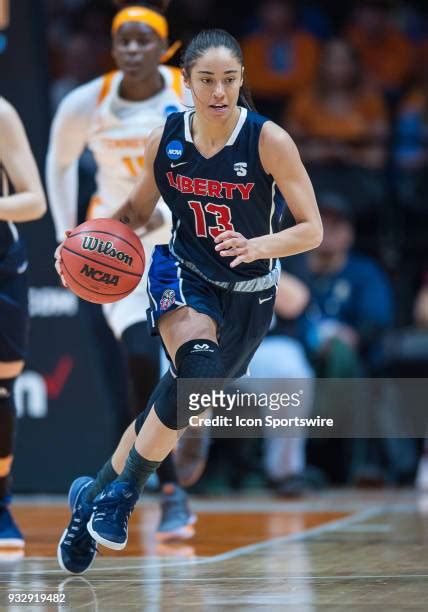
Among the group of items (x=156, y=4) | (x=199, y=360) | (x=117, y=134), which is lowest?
(x=199, y=360)

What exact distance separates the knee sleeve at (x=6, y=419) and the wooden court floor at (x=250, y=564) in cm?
44

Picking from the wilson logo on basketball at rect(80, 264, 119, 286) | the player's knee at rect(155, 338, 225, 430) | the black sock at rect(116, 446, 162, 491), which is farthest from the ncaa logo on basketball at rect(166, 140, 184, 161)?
the black sock at rect(116, 446, 162, 491)

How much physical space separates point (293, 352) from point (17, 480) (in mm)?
1958

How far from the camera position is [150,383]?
5.95 meters

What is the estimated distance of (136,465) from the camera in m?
4.33

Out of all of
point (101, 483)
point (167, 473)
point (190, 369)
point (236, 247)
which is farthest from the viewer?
point (167, 473)

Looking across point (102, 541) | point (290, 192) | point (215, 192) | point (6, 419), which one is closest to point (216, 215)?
point (215, 192)

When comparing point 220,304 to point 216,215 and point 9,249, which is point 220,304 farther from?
point 9,249

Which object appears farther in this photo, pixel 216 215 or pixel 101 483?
pixel 101 483

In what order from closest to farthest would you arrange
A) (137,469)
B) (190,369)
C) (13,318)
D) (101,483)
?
(190,369), (137,469), (101,483), (13,318)

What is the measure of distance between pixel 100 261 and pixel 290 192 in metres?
0.70

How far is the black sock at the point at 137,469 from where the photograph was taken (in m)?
4.32

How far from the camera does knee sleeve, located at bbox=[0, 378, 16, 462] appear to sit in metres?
5.40

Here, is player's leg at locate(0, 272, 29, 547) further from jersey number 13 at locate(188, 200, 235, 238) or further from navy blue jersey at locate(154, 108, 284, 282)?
jersey number 13 at locate(188, 200, 235, 238)
